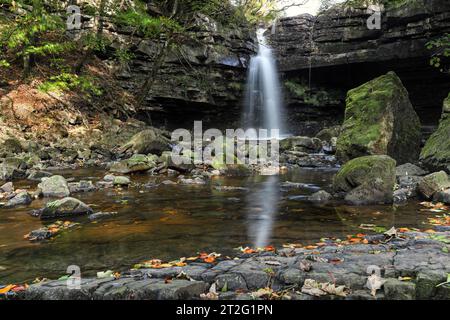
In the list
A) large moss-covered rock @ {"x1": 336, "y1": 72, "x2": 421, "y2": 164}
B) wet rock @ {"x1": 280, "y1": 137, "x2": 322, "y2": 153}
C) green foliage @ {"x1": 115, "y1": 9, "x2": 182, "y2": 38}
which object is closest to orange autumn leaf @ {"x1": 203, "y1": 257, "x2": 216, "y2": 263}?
large moss-covered rock @ {"x1": 336, "y1": 72, "x2": 421, "y2": 164}

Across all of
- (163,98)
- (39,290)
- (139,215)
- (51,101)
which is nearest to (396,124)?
(139,215)

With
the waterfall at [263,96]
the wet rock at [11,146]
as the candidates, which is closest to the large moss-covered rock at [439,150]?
the waterfall at [263,96]

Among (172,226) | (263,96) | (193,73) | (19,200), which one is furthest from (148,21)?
(172,226)

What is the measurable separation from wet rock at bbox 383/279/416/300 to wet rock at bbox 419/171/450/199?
460 centimetres

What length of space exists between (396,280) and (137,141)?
1166cm

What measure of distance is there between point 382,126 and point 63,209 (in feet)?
27.2

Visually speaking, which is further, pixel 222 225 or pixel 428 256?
pixel 222 225

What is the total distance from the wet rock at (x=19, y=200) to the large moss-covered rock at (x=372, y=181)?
5.69 meters

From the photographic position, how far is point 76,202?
6.03 meters

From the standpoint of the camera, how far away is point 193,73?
19.2 m

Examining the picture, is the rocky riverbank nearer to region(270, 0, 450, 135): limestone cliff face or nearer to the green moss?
the green moss

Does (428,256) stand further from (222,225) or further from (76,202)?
(76,202)

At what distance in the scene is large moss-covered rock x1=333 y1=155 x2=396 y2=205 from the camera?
668 cm

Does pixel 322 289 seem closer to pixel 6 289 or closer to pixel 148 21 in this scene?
pixel 6 289
